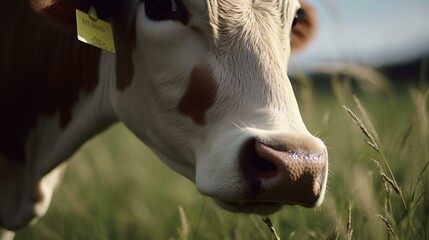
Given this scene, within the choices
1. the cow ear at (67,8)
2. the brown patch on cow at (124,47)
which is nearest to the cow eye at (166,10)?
the brown patch on cow at (124,47)

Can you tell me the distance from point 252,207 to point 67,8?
3.88 ft

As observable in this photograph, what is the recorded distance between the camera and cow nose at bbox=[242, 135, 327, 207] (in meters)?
2.15

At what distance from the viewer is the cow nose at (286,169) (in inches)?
84.5

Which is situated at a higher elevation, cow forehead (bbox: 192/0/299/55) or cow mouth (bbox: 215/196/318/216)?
cow forehead (bbox: 192/0/299/55)

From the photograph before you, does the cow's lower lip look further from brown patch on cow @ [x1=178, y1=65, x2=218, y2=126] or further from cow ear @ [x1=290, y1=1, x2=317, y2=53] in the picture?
cow ear @ [x1=290, y1=1, x2=317, y2=53]

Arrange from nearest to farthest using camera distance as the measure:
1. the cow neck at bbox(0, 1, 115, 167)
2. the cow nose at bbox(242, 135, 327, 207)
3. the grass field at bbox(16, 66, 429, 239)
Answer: the cow nose at bbox(242, 135, 327, 207), the grass field at bbox(16, 66, 429, 239), the cow neck at bbox(0, 1, 115, 167)

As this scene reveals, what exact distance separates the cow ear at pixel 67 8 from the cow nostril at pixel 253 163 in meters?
1.08

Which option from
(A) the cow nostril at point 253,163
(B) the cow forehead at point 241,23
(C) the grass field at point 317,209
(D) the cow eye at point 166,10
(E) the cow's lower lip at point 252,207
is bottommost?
(C) the grass field at point 317,209

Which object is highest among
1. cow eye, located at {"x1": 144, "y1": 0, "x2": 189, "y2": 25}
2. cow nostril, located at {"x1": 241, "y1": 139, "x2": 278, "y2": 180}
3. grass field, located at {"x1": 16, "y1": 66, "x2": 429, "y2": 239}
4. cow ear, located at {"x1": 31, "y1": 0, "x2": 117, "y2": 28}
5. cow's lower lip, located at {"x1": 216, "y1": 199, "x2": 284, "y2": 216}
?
cow eye, located at {"x1": 144, "y1": 0, "x2": 189, "y2": 25}

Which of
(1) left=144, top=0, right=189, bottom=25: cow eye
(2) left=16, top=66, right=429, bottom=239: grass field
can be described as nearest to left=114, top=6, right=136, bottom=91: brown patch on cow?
(1) left=144, top=0, right=189, bottom=25: cow eye

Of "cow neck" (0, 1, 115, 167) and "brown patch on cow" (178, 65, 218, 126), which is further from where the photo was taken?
"cow neck" (0, 1, 115, 167)

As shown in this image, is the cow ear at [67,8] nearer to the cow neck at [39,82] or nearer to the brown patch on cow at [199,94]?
the cow neck at [39,82]

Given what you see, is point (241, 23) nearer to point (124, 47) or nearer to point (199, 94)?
point (199, 94)

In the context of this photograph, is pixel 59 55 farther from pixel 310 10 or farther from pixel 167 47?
pixel 310 10
